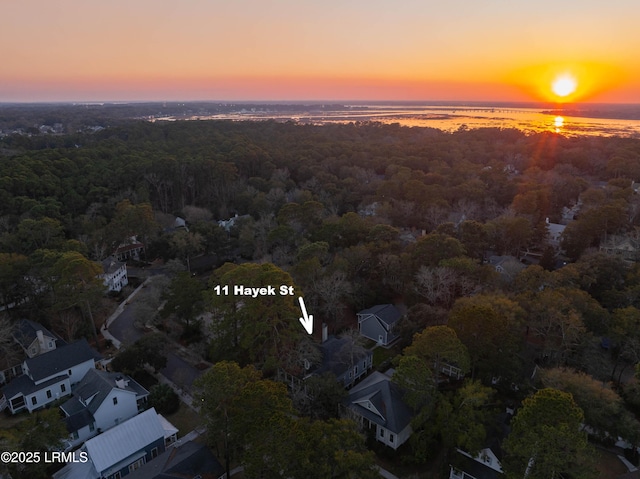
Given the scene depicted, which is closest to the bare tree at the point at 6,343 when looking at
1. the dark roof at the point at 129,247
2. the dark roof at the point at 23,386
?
the dark roof at the point at 23,386

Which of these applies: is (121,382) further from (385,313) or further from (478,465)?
(478,465)

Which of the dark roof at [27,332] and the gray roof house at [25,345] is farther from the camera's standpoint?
the dark roof at [27,332]

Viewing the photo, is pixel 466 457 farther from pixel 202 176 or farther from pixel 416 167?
pixel 416 167

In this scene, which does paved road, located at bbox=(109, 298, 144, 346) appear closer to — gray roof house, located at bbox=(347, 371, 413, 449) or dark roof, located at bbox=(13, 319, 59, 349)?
dark roof, located at bbox=(13, 319, 59, 349)

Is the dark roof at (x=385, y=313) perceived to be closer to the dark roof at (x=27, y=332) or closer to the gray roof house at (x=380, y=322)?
the gray roof house at (x=380, y=322)

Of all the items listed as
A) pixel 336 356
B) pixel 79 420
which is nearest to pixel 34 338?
pixel 79 420

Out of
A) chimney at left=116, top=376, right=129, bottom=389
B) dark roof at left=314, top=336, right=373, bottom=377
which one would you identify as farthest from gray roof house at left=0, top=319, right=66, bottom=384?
dark roof at left=314, top=336, right=373, bottom=377

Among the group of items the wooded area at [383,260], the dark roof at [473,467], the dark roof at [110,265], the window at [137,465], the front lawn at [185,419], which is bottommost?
the front lawn at [185,419]
